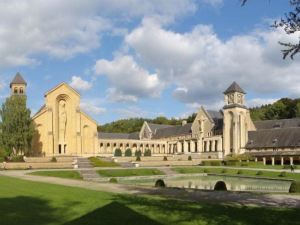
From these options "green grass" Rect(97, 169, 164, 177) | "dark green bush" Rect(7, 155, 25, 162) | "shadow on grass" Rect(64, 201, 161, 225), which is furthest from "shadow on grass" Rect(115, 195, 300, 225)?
"dark green bush" Rect(7, 155, 25, 162)

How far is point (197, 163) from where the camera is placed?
6303cm

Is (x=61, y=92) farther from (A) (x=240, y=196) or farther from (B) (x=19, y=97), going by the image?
(A) (x=240, y=196)

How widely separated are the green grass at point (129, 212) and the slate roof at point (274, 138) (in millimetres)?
57300

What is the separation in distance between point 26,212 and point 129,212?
3.07 m

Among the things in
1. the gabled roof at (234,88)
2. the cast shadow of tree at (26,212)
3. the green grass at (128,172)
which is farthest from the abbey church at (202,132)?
the cast shadow of tree at (26,212)

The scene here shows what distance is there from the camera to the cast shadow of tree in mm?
11096

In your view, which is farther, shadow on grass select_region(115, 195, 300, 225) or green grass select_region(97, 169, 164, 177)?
green grass select_region(97, 169, 164, 177)

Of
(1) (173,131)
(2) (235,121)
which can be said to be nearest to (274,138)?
(2) (235,121)

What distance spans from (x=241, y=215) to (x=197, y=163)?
51.6 meters

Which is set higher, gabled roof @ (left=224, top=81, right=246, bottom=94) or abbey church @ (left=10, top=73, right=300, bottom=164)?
gabled roof @ (left=224, top=81, right=246, bottom=94)

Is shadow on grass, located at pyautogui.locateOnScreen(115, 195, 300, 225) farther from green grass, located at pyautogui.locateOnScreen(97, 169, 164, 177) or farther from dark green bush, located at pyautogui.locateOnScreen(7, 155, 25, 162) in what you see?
dark green bush, located at pyautogui.locateOnScreen(7, 155, 25, 162)

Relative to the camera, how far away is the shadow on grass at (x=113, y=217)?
10.8m

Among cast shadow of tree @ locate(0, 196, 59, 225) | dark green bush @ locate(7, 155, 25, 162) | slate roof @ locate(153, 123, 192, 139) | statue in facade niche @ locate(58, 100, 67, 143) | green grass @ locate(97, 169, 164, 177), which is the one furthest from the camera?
slate roof @ locate(153, 123, 192, 139)

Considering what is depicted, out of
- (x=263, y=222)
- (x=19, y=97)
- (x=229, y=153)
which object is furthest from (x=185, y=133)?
(x=263, y=222)
